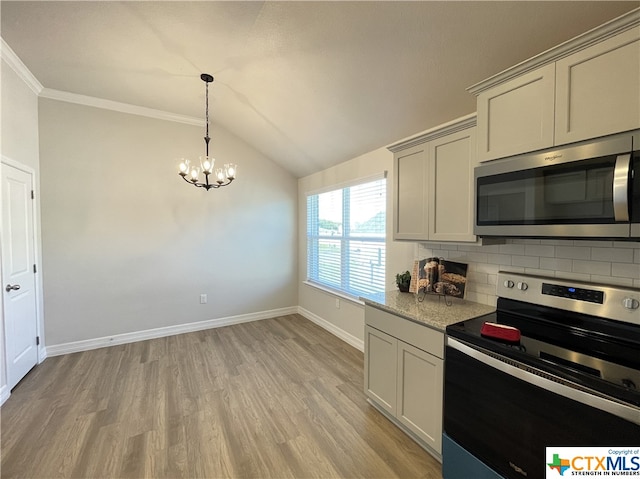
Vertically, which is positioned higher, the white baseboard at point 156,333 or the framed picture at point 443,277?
the framed picture at point 443,277

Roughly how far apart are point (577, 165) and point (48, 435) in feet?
12.4

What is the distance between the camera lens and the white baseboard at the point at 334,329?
3.54 meters

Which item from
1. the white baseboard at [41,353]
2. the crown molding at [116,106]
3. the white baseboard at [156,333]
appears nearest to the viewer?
the white baseboard at [41,353]

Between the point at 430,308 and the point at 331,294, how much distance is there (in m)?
2.16

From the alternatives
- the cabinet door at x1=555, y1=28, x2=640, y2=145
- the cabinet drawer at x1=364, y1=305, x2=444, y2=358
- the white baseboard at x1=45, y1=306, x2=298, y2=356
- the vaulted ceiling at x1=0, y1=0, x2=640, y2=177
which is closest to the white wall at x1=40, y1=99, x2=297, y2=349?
the white baseboard at x1=45, y1=306, x2=298, y2=356

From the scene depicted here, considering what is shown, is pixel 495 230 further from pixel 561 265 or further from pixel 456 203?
pixel 561 265

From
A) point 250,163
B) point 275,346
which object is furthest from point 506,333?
point 250,163

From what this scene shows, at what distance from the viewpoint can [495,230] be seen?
1.66 m

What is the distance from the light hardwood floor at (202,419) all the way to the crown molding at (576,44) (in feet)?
7.85

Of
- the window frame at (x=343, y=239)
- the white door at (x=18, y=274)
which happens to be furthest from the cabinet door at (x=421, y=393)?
the white door at (x=18, y=274)

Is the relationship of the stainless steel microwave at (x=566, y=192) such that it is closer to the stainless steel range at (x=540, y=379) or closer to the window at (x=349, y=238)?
the stainless steel range at (x=540, y=379)

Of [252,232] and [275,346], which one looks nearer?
[275,346]

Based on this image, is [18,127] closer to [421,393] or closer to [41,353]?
[41,353]

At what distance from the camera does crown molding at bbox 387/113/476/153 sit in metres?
1.85
